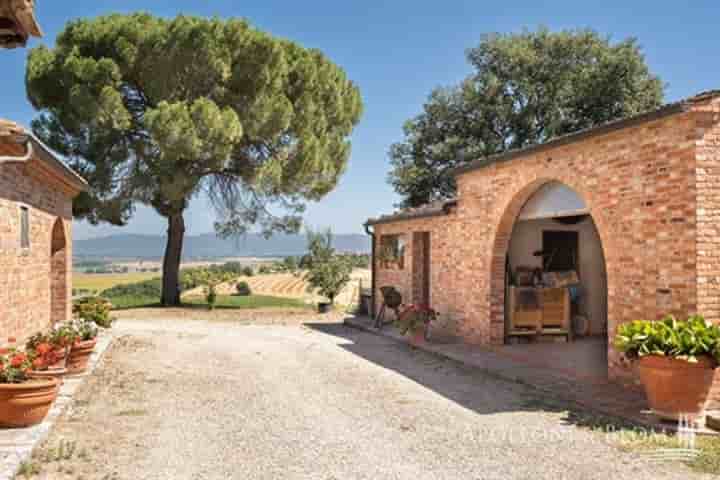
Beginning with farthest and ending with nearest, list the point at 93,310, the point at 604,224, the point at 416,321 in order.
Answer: the point at 93,310 → the point at 416,321 → the point at 604,224

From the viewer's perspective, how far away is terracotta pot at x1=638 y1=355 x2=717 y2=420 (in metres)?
5.74

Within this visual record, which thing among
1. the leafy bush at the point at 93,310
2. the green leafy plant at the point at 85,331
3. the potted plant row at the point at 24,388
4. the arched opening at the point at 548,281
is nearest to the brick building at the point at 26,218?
the green leafy plant at the point at 85,331

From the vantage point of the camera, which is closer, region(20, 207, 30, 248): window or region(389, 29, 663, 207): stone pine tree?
region(20, 207, 30, 248): window

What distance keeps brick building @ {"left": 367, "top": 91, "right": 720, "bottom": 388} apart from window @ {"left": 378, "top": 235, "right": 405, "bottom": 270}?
1124 mm

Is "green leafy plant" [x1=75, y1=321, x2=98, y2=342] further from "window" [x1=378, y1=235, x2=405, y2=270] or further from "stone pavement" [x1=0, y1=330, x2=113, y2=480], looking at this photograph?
"window" [x1=378, y1=235, x2=405, y2=270]

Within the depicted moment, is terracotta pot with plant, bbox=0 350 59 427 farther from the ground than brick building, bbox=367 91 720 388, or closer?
closer

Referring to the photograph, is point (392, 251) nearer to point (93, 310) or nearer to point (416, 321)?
point (416, 321)

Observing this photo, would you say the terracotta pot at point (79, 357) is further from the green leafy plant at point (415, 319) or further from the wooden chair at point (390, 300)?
the wooden chair at point (390, 300)

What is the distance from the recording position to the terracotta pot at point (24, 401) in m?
5.51

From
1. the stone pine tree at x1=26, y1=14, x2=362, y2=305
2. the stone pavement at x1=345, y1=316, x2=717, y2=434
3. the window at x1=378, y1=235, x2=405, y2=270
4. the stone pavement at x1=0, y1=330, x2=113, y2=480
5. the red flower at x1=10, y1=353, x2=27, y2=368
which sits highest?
the stone pine tree at x1=26, y1=14, x2=362, y2=305

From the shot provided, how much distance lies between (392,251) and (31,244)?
28.6 feet

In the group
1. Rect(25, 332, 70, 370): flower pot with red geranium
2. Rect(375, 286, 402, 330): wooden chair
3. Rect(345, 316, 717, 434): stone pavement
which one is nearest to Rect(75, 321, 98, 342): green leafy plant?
Rect(25, 332, 70, 370): flower pot with red geranium

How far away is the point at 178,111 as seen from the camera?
1817cm

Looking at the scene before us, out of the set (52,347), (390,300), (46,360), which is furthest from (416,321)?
(46,360)
